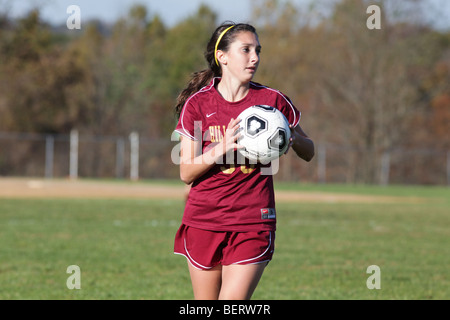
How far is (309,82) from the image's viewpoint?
4634cm

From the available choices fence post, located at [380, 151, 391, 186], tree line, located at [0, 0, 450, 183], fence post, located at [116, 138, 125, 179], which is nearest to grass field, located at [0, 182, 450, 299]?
fence post, located at [116, 138, 125, 179]

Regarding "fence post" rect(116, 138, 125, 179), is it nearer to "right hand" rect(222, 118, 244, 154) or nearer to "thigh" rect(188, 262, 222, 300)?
"thigh" rect(188, 262, 222, 300)

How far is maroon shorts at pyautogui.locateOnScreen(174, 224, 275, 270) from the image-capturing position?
391 cm

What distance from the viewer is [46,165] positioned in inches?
1495

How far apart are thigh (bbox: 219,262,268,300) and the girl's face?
1074 mm

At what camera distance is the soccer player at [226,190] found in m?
3.91

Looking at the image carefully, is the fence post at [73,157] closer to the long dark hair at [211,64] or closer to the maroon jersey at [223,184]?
the long dark hair at [211,64]

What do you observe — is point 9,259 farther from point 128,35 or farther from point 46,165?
point 128,35

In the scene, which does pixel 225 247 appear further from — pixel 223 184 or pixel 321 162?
pixel 321 162

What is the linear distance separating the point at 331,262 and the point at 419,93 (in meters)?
37.7

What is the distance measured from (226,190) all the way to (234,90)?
1.96ft

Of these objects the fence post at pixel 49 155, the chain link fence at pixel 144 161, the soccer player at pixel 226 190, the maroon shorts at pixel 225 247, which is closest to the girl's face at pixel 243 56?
the soccer player at pixel 226 190

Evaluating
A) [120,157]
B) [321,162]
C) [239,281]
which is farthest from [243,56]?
[321,162]
